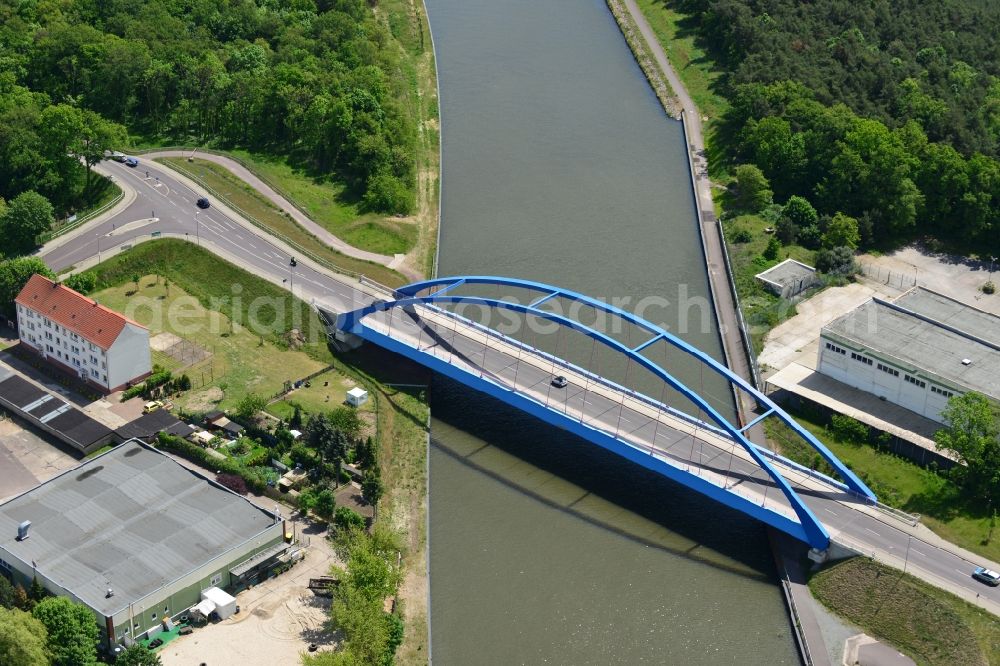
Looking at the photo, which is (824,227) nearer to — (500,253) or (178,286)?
(500,253)

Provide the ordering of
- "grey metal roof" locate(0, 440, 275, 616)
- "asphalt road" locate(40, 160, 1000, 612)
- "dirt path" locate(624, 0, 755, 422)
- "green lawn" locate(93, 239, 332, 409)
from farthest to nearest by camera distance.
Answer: "dirt path" locate(624, 0, 755, 422) < "green lawn" locate(93, 239, 332, 409) < "asphalt road" locate(40, 160, 1000, 612) < "grey metal roof" locate(0, 440, 275, 616)

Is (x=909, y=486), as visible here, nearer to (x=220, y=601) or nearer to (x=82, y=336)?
(x=220, y=601)

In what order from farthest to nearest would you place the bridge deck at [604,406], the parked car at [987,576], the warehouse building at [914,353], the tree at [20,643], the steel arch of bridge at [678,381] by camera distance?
1. the warehouse building at [914,353]
2. the bridge deck at [604,406]
3. the steel arch of bridge at [678,381]
4. the parked car at [987,576]
5. the tree at [20,643]

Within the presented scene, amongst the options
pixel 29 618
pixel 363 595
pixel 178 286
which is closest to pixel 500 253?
pixel 178 286

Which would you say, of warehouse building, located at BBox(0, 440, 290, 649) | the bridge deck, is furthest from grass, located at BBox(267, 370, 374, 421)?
warehouse building, located at BBox(0, 440, 290, 649)

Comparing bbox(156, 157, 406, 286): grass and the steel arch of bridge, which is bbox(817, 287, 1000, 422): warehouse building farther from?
bbox(156, 157, 406, 286): grass

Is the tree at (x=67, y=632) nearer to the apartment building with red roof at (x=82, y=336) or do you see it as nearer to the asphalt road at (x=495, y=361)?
the apartment building with red roof at (x=82, y=336)

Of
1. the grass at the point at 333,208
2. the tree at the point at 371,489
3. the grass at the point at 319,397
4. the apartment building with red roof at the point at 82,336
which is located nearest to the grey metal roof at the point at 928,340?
the tree at the point at 371,489
